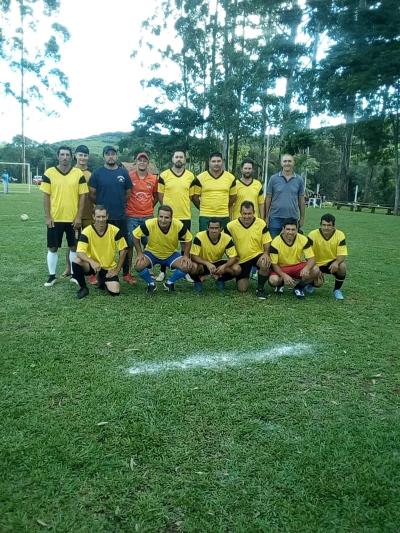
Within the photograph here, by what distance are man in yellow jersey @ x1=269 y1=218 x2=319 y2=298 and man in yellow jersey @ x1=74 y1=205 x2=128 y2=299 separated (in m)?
1.85

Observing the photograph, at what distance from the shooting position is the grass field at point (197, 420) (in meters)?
2.02

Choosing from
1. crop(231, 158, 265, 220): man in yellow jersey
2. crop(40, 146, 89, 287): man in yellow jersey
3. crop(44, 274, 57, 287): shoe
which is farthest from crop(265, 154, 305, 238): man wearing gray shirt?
crop(44, 274, 57, 287): shoe

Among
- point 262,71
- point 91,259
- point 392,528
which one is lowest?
point 392,528

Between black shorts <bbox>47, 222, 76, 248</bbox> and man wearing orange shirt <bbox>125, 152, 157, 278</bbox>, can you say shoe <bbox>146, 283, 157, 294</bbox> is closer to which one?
man wearing orange shirt <bbox>125, 152, 157, 278</bbox>

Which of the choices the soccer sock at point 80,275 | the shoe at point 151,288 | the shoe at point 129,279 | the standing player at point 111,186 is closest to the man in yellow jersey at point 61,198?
the standing player at point 111,186

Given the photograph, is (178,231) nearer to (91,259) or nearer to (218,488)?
(91,259)

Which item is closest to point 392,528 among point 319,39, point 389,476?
point 389,476

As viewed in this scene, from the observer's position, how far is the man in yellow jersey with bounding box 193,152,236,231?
19.7 feet

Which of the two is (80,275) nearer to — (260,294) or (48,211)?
(48,211)

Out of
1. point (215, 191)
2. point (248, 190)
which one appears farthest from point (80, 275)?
point (248, 190)

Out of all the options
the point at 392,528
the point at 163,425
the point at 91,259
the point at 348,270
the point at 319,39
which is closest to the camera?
the point at 392,528

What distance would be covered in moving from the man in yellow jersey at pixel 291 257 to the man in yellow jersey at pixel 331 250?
0.18 m

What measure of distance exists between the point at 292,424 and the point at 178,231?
11.4 ft

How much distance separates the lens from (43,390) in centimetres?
301
